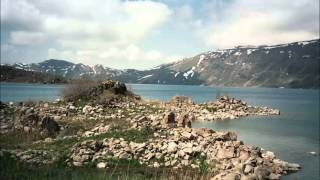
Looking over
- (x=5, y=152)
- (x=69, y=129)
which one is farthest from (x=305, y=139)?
(x=5, y=152)

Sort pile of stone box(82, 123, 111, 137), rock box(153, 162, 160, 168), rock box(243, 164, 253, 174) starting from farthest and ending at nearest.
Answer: pile of stone box(82, 123, 111, 137) → rock box(243, 164, 253, 174) → rock box(153, 162, 160, 168)

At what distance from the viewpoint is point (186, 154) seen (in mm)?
30672

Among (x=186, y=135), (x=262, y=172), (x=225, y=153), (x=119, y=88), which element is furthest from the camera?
(x=119, y=88)

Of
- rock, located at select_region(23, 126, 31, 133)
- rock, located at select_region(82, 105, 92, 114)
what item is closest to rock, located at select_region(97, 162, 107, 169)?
rock, located at select_region(23, 126, 31, 133)

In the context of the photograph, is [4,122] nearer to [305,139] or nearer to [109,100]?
[109,100]

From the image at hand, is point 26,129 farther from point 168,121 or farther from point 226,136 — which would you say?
point 226,136

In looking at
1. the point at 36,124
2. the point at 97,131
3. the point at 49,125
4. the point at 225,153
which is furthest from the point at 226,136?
the point at 36,124

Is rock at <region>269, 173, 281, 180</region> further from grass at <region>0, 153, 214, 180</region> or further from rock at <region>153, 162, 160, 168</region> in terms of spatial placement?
rock at <region>153, 162, 160, 168</region>

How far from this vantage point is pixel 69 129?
39094mm

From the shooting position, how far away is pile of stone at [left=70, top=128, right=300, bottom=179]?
94.9ft

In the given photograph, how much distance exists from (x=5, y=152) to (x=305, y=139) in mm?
38066

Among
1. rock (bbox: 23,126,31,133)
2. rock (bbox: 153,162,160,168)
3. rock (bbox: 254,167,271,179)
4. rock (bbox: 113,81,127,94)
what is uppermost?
rock (bbox: 113,81,127,94)

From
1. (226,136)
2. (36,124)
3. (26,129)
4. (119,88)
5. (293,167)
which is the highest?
(119,88)

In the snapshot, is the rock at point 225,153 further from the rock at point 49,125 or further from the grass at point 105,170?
the rock at point 49,125
